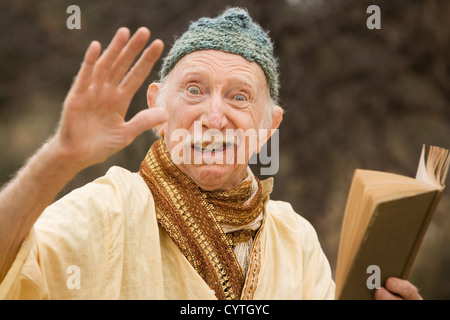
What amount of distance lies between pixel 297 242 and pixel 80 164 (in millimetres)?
936

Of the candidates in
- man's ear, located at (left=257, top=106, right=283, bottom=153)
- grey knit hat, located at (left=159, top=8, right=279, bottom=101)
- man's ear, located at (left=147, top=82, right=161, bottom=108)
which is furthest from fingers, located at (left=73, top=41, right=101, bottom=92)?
man's ear, located at (left=257, top=106, right=283, bottom=153)

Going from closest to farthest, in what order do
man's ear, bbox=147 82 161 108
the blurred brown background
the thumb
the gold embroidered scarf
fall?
the thumb → the gold embroidered scarf → man's ear, bbox=147 82 161 108 → the blurred brown background

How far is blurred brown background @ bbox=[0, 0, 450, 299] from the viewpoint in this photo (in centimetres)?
448

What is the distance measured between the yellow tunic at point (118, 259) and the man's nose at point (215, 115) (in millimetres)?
289

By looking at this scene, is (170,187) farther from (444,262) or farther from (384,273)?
(444,262)

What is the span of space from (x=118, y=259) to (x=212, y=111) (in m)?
0.56

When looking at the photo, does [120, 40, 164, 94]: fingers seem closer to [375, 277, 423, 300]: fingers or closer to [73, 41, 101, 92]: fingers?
[73, 41, 101, 92]: fingers

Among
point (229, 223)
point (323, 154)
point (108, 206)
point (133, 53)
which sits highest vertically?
point (133, 53)

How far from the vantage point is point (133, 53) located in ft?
4.04

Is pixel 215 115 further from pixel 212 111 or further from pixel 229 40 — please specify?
pixel 229 40

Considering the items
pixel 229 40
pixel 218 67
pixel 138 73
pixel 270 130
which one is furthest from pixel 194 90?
pixel 138 73

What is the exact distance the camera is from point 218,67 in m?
1.84

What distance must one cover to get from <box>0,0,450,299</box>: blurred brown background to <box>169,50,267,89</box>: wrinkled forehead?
8.37 ft
